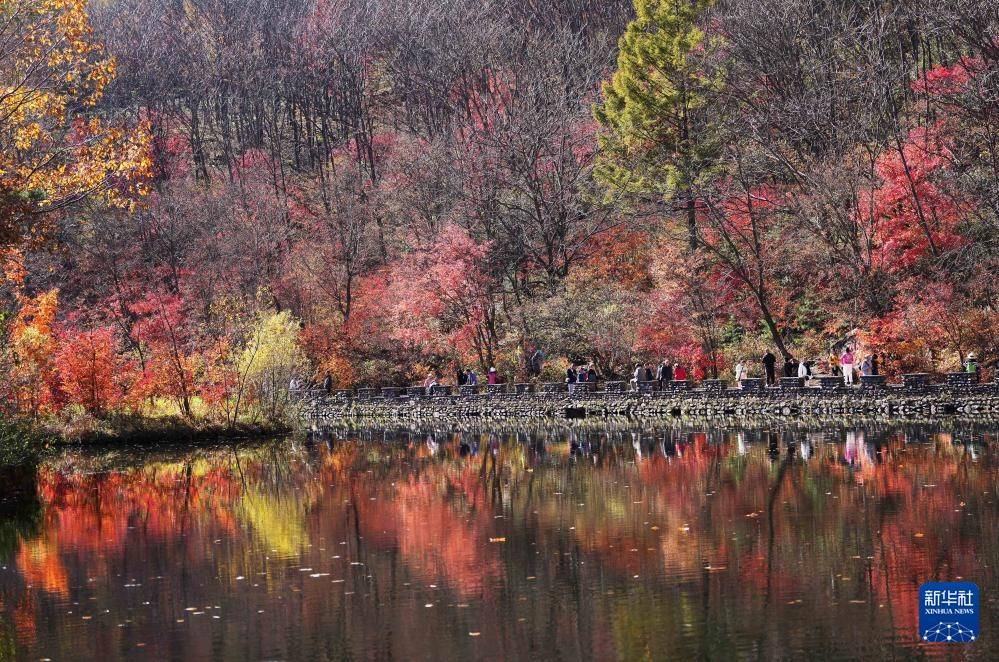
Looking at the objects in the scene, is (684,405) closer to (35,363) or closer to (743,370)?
(743,370)

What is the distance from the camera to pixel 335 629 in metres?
11.2

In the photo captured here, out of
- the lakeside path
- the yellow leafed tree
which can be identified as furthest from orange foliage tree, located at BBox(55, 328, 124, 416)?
the yellow leafed tree

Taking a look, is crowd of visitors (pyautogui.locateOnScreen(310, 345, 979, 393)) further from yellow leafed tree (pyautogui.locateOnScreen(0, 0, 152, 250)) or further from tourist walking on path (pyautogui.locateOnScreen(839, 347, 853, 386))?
yellow leafed tree (pyautogui.locateOnScreen(0, 0, 152, 250))

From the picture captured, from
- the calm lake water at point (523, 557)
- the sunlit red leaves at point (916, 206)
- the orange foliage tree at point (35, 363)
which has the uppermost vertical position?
the sunlit red leaves at point (916, 206)

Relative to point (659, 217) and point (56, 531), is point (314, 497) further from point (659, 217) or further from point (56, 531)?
point (659, 217)

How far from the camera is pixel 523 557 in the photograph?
14242 mm

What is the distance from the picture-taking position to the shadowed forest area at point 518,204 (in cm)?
3534

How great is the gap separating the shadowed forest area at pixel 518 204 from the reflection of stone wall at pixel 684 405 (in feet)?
10.2

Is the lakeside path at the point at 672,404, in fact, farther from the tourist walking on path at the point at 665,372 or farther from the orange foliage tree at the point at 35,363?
the orange foliage tree at the point at 35,363

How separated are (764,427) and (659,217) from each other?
58.7ft

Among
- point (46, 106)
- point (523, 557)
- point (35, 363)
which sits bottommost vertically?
point (523, 557)

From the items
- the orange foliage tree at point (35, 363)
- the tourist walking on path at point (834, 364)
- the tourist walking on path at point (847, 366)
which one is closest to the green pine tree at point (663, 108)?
the tourist walking on path at point (834, 364)

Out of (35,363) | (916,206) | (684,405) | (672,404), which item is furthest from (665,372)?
(35,363)

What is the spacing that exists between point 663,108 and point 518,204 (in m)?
7.34
